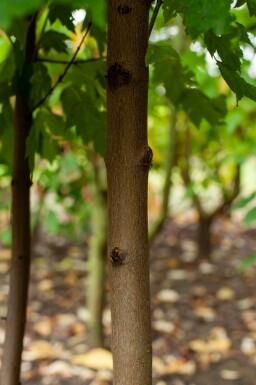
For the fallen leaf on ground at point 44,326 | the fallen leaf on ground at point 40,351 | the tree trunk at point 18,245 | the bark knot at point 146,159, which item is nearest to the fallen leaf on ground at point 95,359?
the fallen leaf on ground at point 40,351

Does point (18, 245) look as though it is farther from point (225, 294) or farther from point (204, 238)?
point (204, 238)

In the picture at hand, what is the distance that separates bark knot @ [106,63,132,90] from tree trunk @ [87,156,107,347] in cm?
176

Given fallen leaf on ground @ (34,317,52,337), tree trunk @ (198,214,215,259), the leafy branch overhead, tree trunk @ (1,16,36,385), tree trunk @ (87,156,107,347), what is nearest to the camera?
the leafy branch overhead

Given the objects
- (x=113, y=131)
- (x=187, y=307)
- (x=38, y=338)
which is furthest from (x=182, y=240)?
(x=113, y=131)

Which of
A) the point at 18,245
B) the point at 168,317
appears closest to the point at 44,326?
Result: the point at 168,317

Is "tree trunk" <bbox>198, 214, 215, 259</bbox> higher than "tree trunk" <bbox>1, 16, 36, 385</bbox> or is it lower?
higher

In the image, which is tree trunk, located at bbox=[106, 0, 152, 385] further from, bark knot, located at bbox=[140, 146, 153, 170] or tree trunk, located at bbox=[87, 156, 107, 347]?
tree trunk, located at bbox=[87, 156, 107, 347]

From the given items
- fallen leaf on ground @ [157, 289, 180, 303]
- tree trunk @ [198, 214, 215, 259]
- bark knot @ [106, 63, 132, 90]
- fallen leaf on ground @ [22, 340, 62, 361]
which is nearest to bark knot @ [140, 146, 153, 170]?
bark knot @ [106, 63, 132, 90]

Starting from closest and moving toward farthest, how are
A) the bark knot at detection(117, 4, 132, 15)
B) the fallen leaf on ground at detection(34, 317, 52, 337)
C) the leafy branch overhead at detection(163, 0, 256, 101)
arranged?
the leafy branch overhead at detection(163, 0, 256, 101)
the bark knot at detection(117, 4, 132, 15)
the fallen leaf on ground at detection(34, 317, 52, 337)

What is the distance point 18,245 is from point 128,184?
47 cm

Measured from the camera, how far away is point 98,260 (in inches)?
107

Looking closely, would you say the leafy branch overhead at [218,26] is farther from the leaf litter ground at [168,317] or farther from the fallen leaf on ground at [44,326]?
the fallen leaf on ground at [44,326]

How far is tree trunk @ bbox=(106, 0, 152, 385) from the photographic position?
0.88 m

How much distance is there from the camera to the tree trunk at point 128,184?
0.88 metres
